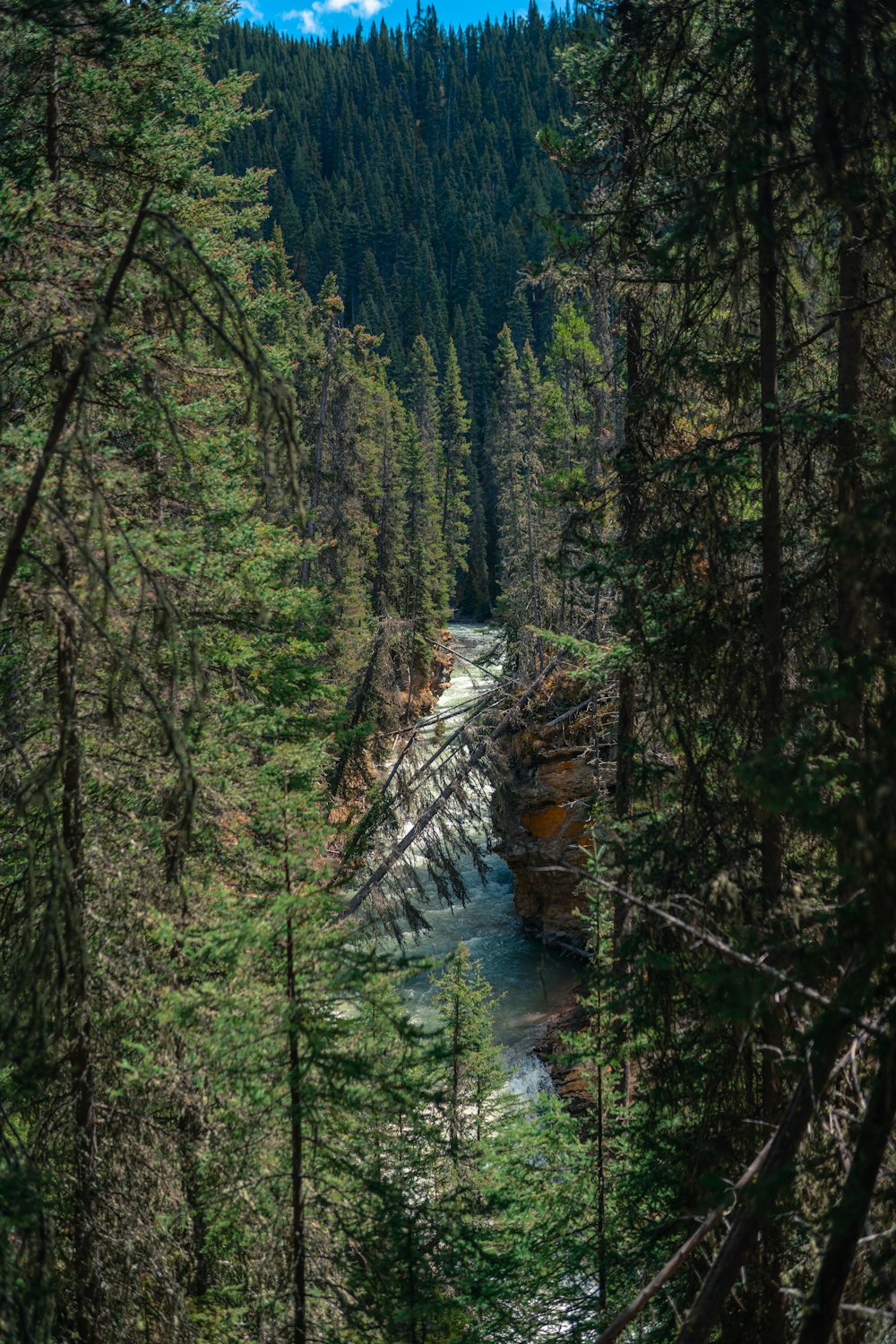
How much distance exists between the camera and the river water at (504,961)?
16516 mm

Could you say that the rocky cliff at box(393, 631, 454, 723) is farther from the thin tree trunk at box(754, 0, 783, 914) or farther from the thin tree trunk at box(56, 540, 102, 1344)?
the thin tree trunk at box(754, 0, 783, 914)

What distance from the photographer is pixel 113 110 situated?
820cm

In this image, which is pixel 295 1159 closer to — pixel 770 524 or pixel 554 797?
pixel 770 524

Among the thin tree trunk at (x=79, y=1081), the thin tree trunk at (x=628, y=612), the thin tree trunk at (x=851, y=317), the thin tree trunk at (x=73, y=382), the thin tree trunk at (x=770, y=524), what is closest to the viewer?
the thin tree trunk at (x=73, y=382)

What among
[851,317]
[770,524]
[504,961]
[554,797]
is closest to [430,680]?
[504,961]

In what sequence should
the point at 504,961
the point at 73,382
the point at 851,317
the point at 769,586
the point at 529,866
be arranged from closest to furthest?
the point at 73,382 → the point at 851,317 → the point at 769,586 → the point at 529,866 → the point at 504,961

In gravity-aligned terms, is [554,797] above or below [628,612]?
below

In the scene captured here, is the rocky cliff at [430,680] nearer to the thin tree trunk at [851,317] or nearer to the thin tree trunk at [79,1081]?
the thin tree trunk at [79,1081]

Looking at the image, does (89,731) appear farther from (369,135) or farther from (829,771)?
(369,135)

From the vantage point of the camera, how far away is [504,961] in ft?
65.2

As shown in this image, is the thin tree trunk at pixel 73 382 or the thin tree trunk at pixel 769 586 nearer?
Answer: the thin tree trunk at pixel 73 382

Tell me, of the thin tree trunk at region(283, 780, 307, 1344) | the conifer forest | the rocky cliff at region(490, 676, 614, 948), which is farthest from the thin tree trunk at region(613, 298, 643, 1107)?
the rocky cliff at region(490, 676, 614, 948)

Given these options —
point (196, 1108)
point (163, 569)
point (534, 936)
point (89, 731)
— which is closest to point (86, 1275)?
point (196, 1108)

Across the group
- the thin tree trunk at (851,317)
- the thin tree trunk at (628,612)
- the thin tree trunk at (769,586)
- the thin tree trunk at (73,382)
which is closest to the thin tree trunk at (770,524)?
the thin tree trunk at (769,586)
